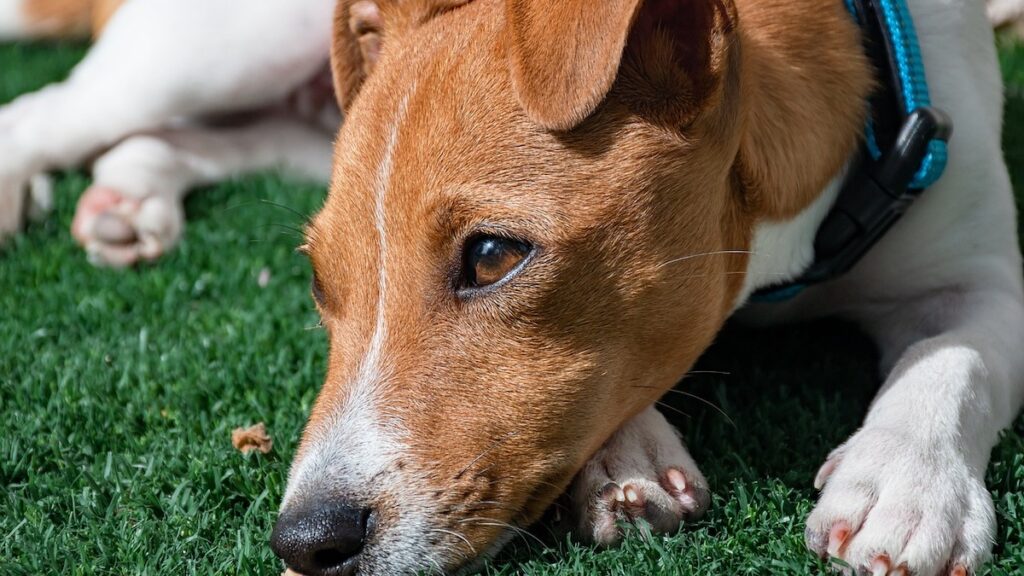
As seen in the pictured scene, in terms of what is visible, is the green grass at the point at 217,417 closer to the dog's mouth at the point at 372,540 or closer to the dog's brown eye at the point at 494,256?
the dog's mouth at the point at 372,540

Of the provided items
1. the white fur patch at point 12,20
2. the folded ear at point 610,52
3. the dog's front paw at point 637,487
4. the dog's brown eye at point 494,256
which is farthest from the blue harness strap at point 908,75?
the white fur patch at point 12,20

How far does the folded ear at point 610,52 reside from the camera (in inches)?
94.2

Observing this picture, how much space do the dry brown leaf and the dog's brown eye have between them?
884 mm

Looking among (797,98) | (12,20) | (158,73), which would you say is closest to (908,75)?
(797,98)

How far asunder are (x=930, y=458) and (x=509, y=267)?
0.99 meters

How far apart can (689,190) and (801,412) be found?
742 mm

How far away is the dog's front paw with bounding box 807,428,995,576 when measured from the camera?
2.31 meters

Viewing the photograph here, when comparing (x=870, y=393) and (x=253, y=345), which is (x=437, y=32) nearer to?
(x=253, y=345)

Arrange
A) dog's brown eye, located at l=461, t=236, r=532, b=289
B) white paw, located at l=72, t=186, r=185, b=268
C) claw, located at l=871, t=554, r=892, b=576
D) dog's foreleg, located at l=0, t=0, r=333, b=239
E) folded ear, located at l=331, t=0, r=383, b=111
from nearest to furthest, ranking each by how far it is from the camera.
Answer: claw, located at l=871, t=554, r=892, b=576
dog's brown eye, located at l=461, t=236, r=532, b=289
folded ear, located at l=331, t=0, r=383, b=111
white paw, located at l=72, t=186, r=185, b=268
dog's foreleg, located at l=0, t=0, r=333, b=239

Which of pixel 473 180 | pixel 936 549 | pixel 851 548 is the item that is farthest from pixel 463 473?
pixel 936 549

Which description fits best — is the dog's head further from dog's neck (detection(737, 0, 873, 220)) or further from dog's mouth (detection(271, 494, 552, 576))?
dog's neck (detection(737, 0, 873, 220))

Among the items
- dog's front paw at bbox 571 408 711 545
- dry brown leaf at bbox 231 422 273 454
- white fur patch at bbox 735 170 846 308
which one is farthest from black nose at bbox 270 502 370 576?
white fur patch at bbox 735 170 846 308

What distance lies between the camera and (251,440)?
10.2ft

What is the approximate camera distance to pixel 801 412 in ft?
9.93
